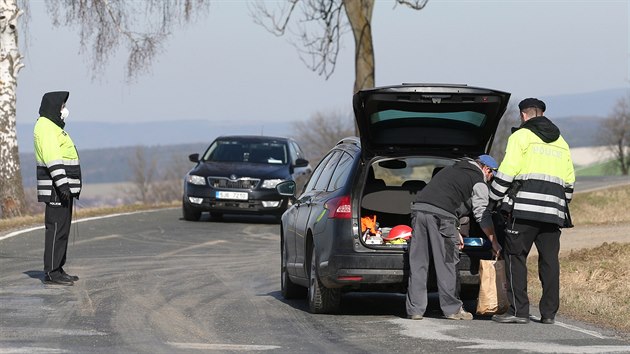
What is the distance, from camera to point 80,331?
36.8 ft

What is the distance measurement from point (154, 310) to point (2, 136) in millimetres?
17063

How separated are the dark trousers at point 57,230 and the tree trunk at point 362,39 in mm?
23430

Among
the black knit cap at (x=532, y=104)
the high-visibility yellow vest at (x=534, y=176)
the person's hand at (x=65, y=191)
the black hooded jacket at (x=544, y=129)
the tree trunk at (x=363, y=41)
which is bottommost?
the person's hand at (x=65, y=191)

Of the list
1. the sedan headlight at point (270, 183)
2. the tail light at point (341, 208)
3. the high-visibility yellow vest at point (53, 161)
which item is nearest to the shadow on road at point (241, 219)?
the sedan headlight at point (270, 183)

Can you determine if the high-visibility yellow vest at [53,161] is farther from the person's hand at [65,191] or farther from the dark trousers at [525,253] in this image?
the dark trousers at [525,253]

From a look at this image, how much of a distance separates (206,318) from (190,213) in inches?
582

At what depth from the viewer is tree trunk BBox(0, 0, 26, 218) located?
29.0 metres

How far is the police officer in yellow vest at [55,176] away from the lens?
1524cm

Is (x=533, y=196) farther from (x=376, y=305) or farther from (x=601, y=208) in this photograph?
(x=601, y=208)

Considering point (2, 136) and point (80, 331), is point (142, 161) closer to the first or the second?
point (2, 136)

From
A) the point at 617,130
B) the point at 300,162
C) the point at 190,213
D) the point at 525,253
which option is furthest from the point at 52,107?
the point at 617,130

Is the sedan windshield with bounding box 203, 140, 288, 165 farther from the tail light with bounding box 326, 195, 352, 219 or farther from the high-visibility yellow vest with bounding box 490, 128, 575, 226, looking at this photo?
the high-visibility yellow vest with bounding box 490, 128, 575, 226

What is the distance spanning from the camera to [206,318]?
12.4 meters

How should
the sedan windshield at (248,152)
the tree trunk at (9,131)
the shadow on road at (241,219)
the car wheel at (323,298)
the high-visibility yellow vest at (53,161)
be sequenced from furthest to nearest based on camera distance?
1. the tree trunk at (9,131)
2. the sedan windshield at (248,152)
3. the shadow on road at (241,219)
4. the high-visibility yellow vest at (53,161)
5. the car wheel at (323,298)
